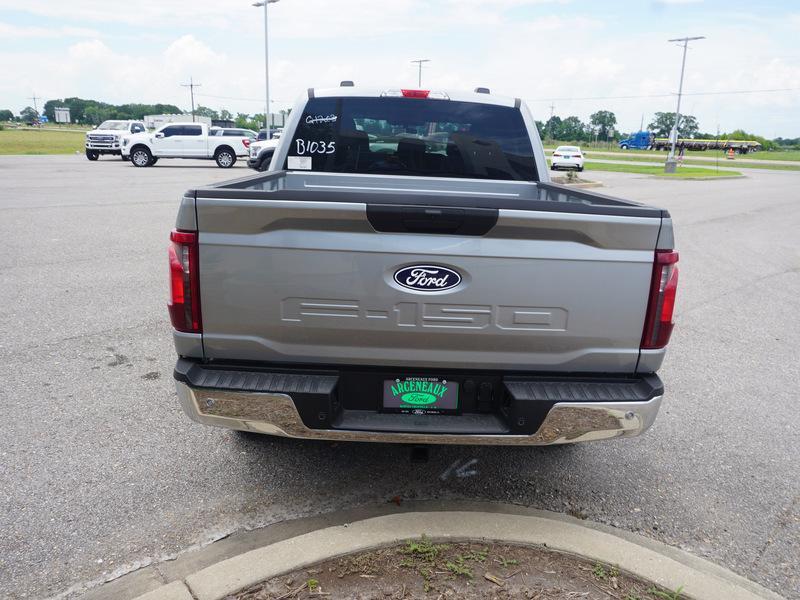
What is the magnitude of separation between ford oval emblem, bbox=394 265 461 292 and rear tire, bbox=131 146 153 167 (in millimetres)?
28648

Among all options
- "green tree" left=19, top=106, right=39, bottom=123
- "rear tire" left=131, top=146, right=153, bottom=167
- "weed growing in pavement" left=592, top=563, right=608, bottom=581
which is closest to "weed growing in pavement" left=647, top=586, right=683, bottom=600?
"weed growing in pavement" left=592, top=563, right=608, bottom=581

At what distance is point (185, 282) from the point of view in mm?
2785

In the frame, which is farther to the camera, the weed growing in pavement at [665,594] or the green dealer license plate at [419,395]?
the green dealer license plate at [419,395]

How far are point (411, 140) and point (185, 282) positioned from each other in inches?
102

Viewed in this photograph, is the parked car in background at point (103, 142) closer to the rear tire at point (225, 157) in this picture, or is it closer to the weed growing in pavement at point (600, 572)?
the rear tire at point (225, 157)

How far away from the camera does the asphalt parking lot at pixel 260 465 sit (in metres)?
3.10

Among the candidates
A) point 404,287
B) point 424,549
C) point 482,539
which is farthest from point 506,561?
point 404,287

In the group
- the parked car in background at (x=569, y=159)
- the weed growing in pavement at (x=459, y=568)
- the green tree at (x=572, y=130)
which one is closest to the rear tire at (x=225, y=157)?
the parked car in background at (x=569, y=159)

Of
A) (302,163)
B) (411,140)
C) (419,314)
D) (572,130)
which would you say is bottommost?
(419,314)

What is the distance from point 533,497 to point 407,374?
3.77 ft

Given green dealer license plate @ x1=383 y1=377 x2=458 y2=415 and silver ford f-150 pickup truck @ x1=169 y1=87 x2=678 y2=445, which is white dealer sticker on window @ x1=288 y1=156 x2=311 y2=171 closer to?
silver ford f-150 pickup truck @ x1=169 y1=87 x2=678 y2=445

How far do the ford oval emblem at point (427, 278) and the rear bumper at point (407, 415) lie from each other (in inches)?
18.0

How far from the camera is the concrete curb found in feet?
8.83

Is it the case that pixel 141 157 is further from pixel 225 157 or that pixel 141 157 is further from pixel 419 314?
pixel 419 314
